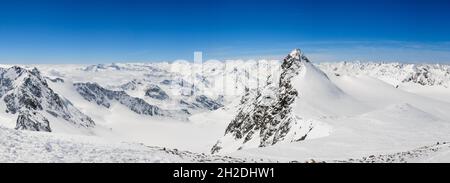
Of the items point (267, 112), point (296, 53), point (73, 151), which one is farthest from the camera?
point (296, 53)

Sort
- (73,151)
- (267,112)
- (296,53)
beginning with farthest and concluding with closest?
(296,53) < (267,112) < (73,151)

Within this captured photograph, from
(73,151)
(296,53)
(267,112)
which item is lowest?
(267,112)

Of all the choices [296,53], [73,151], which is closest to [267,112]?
[296,53]

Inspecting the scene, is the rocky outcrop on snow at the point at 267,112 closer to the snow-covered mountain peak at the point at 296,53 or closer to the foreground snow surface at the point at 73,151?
the snow-covered mountain peak at the point at 296,53

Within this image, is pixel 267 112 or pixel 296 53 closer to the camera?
pixel 267 112

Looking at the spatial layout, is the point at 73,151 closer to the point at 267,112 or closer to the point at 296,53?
the point at 267,112

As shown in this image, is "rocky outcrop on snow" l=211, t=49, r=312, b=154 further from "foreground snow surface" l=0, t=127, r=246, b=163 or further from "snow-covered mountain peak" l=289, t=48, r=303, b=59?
"foreground snow surface" l=0, t=127, r=246, b=163

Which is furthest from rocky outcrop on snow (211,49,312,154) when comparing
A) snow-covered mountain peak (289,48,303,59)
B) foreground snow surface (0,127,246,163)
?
foreground snow surface (0,127,246,163)

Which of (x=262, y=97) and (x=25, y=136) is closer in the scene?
(x=25, y=136)
